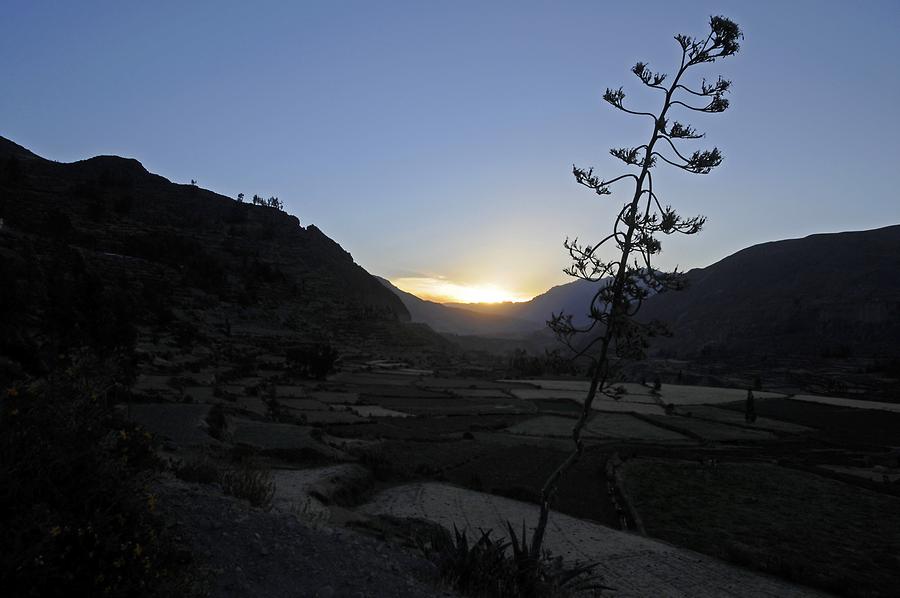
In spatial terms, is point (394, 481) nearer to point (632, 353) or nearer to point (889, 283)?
point (632, 353)

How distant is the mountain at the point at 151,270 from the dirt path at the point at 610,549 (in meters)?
16.4

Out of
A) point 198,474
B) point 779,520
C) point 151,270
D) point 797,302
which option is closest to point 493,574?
point 198,474

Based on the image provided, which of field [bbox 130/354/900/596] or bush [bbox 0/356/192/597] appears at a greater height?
bush [bbox 0/356/192/597]

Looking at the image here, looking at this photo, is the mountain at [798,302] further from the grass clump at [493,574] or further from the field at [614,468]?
the grass clump at [493,574]

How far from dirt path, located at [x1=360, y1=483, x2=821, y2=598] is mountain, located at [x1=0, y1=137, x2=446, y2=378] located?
53.9ft

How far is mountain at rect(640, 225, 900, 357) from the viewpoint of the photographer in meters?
103

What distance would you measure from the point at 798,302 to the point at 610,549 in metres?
133

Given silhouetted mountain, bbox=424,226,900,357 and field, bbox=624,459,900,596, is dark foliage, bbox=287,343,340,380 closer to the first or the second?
field, bbox=624,459,900,596

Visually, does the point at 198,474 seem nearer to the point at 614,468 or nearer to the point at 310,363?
the point at 614,468

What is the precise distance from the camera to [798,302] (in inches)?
4813

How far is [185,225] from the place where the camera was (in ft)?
327

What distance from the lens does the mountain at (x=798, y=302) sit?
103438 millimetres

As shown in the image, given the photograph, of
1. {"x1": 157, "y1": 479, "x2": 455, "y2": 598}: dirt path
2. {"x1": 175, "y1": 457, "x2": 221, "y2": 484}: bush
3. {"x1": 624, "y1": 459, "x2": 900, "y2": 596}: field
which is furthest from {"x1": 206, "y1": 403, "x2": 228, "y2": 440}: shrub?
{"x1": 624, "y1": 459, "x2": 900, "y2": 596}: field

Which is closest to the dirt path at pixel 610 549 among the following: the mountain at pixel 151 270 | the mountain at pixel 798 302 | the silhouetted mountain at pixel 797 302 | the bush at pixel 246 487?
the bush at pixel 246 487
